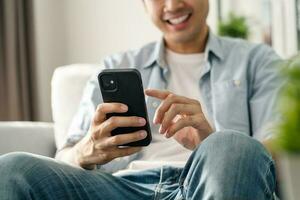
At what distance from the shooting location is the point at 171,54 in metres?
1.45

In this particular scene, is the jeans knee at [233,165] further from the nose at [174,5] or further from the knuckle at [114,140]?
the nose at [174,5]

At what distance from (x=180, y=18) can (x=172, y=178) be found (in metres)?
0.63

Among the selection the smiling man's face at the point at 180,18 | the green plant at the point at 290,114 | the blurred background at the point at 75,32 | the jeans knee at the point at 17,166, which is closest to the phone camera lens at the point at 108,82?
the jeans knee at the point at 17,166

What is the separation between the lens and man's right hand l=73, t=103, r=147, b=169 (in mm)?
992

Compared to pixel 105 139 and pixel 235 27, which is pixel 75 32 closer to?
pixel 235 27

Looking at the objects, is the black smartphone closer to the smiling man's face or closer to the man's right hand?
the man's right hand

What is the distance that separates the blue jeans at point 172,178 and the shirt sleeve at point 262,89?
379mm

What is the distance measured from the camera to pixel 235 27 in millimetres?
2383

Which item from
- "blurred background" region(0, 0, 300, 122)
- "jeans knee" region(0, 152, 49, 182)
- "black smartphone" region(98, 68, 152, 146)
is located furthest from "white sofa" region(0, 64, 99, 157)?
"blurred background" region(0, 0, 300, 122)

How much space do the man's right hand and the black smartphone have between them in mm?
13

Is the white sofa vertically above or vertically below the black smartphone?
below

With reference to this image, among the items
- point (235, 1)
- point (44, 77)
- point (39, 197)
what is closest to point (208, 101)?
point (39, 197)

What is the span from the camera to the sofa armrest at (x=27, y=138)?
4.74ft

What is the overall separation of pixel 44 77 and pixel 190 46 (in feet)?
5.80
